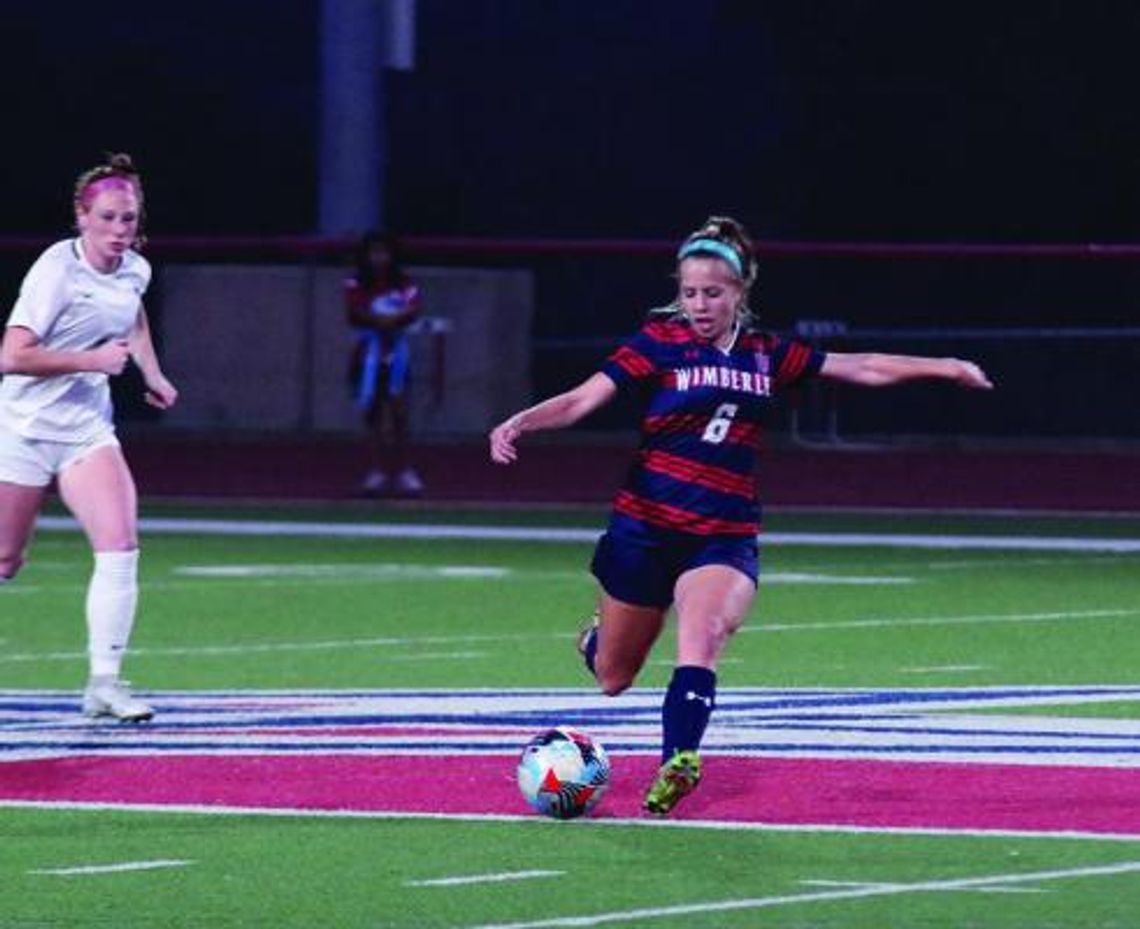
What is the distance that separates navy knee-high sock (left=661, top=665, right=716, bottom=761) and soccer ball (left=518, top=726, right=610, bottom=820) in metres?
0.24

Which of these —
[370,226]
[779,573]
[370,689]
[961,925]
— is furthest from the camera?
[370,226]

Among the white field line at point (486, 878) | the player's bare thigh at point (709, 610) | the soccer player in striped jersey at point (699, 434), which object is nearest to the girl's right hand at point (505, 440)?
the soccer player in striped jersey at point (699, 434)

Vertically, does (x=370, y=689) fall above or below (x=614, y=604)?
below

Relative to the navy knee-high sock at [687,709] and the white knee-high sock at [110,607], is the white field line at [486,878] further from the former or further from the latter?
the white knee-high sock at [110,607]

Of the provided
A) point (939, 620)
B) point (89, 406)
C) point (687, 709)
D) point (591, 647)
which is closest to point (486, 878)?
point (687, 709)

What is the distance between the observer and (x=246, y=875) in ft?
35.4

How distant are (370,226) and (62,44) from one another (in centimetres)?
2090

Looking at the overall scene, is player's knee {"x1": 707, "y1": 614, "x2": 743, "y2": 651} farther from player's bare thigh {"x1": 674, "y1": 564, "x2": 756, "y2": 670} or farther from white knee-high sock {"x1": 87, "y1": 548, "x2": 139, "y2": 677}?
white knee-high sock {"x1": 87, "y1": 548, "x2": 139, "y2": 677}

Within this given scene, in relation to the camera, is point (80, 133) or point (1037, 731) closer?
point (1037, 731)

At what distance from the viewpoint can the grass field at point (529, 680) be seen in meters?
10.3

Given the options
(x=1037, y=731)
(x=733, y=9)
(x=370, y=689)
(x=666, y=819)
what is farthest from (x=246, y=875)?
(x=733, y=9)

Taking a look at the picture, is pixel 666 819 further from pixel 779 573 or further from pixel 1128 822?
pixel 779 573

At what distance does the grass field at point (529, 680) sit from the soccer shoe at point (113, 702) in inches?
6.7

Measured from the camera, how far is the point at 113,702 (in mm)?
14727
